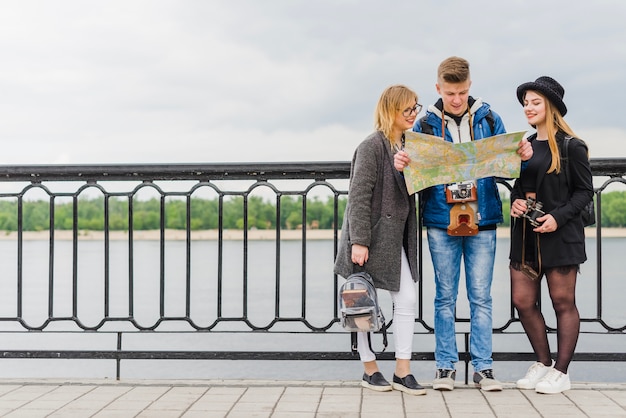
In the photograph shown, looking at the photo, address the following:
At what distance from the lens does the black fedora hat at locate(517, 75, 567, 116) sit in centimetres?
402

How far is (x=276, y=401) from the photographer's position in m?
3.90

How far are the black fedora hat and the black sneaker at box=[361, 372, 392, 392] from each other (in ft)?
6.16

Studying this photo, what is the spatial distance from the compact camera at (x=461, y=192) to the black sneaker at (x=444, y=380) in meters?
1.02

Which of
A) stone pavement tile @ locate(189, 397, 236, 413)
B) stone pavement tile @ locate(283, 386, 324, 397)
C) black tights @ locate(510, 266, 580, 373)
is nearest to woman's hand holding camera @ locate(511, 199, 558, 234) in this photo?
black tights @ locate(510, 266, 580, 373)

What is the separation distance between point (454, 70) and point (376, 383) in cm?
184

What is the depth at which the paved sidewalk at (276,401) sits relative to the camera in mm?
3643

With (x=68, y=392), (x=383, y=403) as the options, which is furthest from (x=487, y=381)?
(x=68, y=392)

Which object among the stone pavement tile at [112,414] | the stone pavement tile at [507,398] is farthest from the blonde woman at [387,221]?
the stone pavement tile at [112,414]

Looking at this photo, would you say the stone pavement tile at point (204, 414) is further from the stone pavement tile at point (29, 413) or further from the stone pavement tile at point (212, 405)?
the stone pavement tile at point (29, 413)

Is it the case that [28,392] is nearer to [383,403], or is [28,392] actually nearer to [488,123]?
[383,403]

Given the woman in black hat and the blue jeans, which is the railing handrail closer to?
the woman in black hat

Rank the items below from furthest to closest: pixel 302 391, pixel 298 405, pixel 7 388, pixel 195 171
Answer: pixel 195 171, pixel 7 388, pixel 302 391, pixel 298 405

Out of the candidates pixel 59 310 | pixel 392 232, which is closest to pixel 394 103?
pixel 392 232

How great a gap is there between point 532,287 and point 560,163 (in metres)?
0.75
